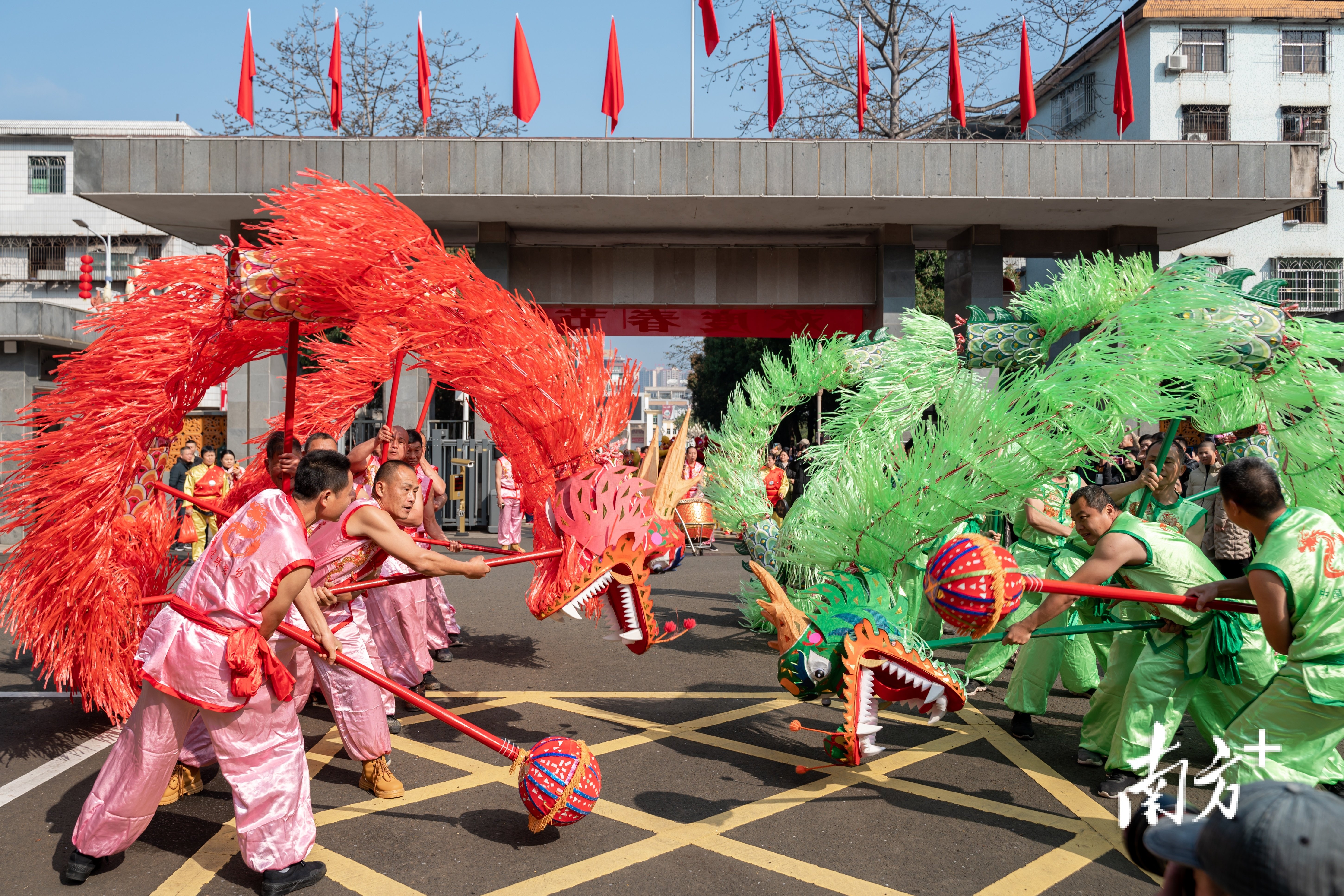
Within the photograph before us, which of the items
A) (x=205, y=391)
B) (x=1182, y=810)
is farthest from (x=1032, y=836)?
(x=205, y=391)

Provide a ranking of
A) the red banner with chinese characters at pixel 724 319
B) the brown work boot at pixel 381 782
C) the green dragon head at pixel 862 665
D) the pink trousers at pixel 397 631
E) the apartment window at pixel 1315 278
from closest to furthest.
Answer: the green dragon head at pixel 862 665, the brown work boot at pixel 381 782, the pink trousers at pixel 397 631, the red banner with chinese characters at pixel 724 319, the apartment window at pixel 1315 278

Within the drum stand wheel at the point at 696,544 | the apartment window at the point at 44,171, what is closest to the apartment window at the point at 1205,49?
the drum stand wheel at the point at 696,544

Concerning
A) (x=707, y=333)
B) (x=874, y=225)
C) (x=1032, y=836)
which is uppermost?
(x=874, y=225)

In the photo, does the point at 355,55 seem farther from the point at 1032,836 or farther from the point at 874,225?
the point at 1032,836

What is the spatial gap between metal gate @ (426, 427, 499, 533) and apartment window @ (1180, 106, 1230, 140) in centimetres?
2327

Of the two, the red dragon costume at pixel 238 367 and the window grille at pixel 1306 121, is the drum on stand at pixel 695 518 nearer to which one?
the red dragon costume at pixel 238 367

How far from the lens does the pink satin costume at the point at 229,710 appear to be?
3.19m

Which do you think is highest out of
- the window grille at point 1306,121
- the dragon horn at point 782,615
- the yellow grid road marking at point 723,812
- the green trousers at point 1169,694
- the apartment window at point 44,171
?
the apartment window at point 44,171

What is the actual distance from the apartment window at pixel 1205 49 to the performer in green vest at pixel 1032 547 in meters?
27.1

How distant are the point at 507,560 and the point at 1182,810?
3.25 metres

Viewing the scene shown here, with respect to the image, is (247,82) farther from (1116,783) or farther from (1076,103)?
(1076,103)

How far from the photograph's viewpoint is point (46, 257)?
34906mm

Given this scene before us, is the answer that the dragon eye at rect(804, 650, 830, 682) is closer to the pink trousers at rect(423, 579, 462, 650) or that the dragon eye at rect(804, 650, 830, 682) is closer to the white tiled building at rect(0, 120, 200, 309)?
the pink trousers at rect(423, 579, 462, 650)

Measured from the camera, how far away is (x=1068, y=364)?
450 cm
